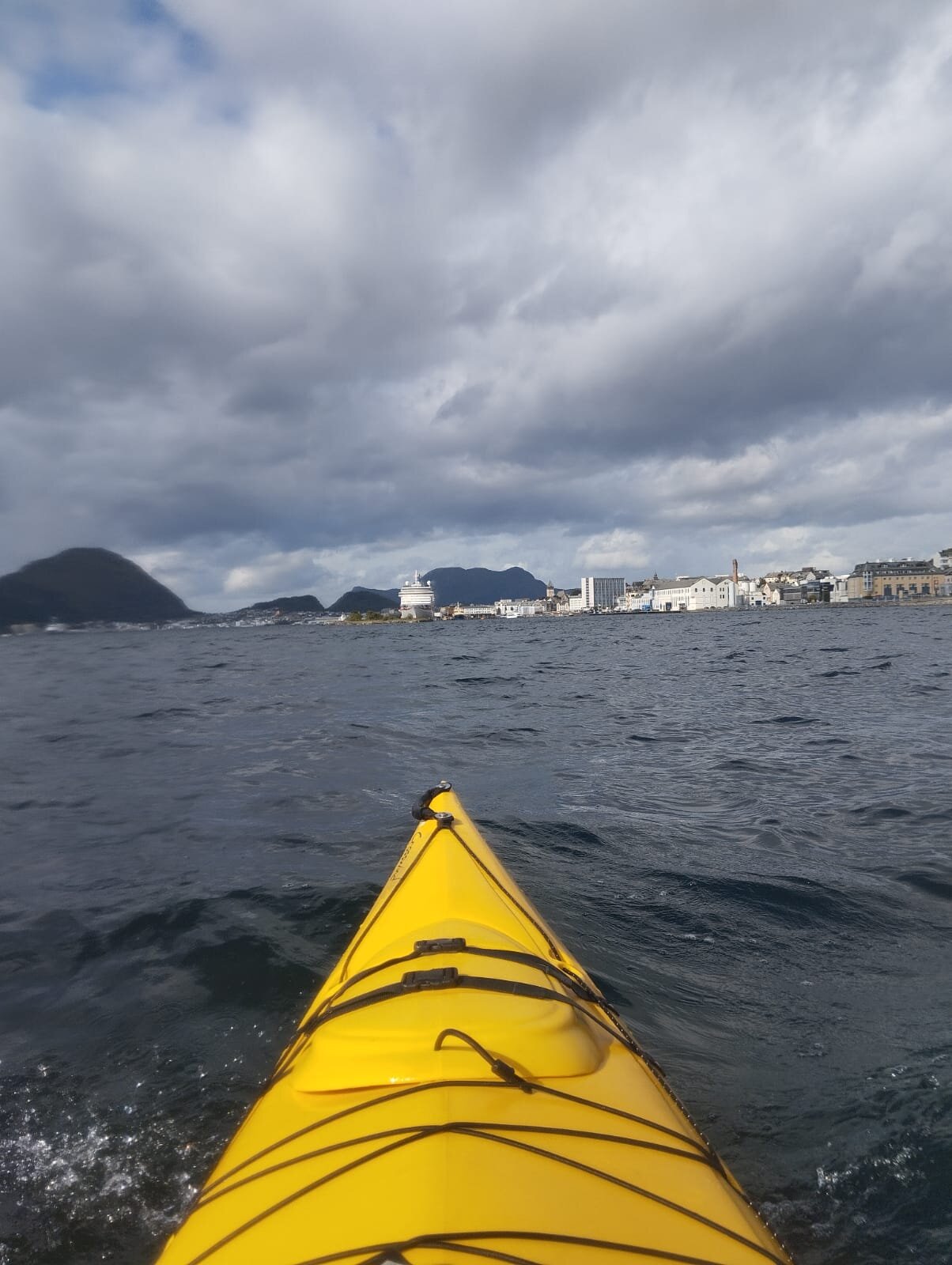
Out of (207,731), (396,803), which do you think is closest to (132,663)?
(207,731)

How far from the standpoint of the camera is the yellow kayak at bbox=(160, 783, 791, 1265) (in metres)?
2.03

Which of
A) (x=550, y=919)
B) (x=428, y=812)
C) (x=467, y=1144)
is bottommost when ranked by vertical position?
(x=550, y=919)

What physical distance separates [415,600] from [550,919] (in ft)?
524

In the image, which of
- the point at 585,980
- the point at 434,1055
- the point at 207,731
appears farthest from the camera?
the point at 207,731

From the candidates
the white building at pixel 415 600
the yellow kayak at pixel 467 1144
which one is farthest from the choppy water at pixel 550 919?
the white building at pixel 415 600

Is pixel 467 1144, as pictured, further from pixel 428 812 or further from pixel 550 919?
pixel 550 919

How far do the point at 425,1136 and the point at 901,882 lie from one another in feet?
20.3

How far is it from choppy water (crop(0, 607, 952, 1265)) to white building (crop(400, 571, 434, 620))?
487 feet

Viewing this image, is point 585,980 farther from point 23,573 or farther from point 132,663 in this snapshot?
point 23,573

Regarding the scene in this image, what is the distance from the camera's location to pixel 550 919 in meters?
6.41

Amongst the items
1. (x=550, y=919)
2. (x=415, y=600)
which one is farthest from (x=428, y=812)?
(x=415, y=600)

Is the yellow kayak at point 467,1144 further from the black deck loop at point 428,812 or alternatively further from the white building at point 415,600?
the white building at point 415,600

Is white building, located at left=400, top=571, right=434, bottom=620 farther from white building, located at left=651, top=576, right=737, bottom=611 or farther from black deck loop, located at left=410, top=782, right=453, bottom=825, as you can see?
black deck loop, located at left=410, top=782, right=453, bottom=825

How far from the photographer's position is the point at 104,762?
13234 millimetres
